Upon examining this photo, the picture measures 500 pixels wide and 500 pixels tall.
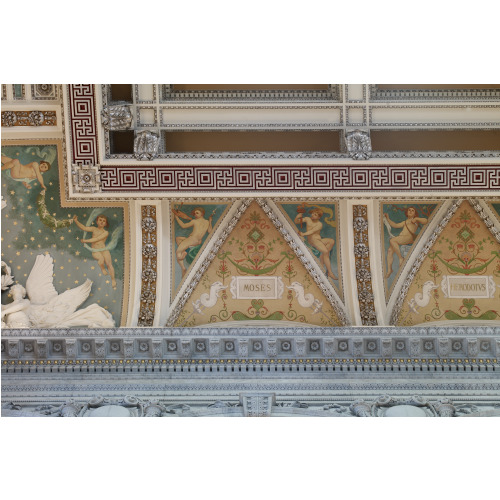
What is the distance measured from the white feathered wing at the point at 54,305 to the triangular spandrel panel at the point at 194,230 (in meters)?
1.02

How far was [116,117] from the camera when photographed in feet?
27.8

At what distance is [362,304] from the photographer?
899cm

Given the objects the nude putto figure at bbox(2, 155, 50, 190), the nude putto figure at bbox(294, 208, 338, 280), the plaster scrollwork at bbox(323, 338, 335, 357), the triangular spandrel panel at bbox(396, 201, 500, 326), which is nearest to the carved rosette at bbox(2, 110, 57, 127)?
the nude putto figure at bbox(2, 155, 50, 190)

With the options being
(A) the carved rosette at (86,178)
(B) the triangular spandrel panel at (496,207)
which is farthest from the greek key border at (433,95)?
(A) the carved rosette at (86,178)

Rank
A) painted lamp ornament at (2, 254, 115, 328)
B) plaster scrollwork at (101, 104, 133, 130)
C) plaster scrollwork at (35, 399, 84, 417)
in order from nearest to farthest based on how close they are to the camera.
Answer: plaster scrollwork at (35, 399, 84, 417)
plaster scrollwork at (101, 104, 133, 130)
painted lamp ornament at (2, 254, 115, 328)

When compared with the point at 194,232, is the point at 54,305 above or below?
below

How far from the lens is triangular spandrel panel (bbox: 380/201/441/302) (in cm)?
918

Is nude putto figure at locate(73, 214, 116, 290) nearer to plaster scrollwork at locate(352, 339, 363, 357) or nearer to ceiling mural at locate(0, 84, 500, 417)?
ceiling mural at locate(0, 84, 500, 417)

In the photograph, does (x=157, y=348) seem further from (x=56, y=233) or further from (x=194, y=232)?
(x=56, y=233)

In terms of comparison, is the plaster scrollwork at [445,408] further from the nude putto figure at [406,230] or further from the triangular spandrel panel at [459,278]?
the nude putto figure at [406,230]

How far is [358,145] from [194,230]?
6.93ft

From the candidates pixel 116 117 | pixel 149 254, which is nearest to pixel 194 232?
pixel 149 254

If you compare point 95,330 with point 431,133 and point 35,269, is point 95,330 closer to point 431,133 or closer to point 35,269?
point 35,269

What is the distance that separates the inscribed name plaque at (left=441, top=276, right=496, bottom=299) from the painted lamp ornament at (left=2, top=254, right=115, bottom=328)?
3.80 meters
